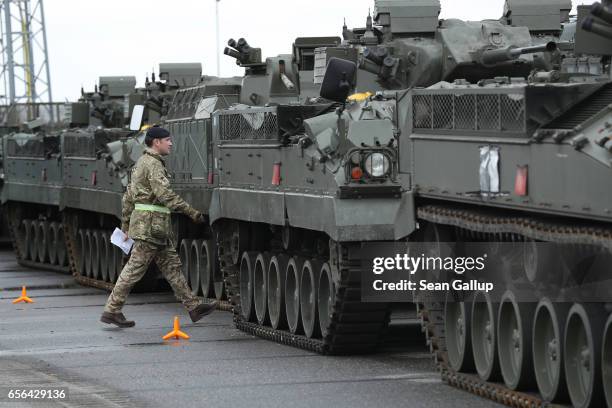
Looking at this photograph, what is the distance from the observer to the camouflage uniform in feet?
55.0

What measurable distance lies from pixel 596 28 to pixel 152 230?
754 cm

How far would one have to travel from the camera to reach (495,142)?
35.7ft

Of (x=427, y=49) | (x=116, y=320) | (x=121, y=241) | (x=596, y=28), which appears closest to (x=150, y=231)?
(x=121, y=241)

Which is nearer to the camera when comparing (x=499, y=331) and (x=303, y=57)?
(x=499, y=331)

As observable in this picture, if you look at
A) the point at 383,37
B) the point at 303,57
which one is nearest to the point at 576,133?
the point at 383,37

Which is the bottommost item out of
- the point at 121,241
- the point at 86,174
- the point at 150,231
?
the point at 121,241

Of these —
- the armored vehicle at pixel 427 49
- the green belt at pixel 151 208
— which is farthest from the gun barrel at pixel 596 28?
the green belt at pixel 151 208

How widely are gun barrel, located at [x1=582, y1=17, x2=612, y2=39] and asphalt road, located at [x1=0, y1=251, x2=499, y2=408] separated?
2.76 m

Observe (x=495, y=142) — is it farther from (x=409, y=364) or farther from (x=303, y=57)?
(x=303, y=57)

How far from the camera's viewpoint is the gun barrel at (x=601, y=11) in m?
9.94

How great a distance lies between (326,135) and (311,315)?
2011mm

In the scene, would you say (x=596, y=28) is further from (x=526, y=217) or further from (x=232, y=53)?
(x=232, y=53)

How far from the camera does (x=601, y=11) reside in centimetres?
998

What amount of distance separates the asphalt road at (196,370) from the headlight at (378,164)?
1638mm
